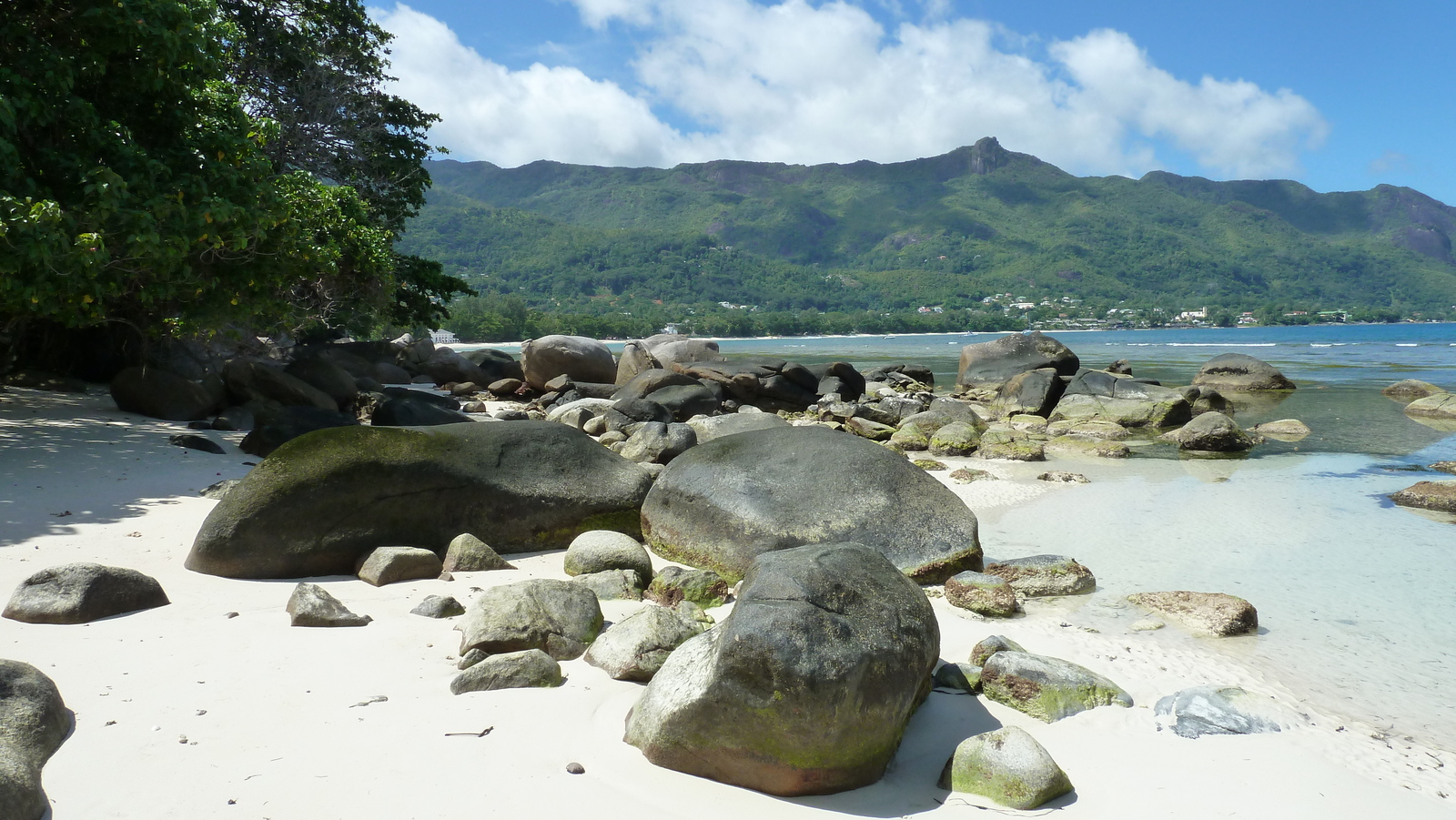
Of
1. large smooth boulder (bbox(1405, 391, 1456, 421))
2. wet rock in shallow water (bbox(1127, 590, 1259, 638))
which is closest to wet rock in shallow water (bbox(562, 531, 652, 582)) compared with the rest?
wet rock in shallow water (bbox(1127, 590, 1259, 638))

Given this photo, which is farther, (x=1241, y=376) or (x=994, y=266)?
(x=994, y=266)

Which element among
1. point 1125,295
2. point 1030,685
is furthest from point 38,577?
point 1125,295

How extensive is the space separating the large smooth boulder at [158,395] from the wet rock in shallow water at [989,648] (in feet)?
39.0

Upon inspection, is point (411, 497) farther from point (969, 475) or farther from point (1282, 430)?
point (1282, 430)

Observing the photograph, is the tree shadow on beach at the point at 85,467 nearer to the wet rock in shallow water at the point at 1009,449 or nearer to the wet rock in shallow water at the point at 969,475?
the wet rock in shallow water at the point at 969,475

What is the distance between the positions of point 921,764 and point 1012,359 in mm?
24520

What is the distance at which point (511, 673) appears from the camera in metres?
4.31

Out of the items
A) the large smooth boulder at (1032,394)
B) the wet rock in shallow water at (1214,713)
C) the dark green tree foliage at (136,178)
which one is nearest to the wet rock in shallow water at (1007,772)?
the wet rock in shallow water at (1214,713)

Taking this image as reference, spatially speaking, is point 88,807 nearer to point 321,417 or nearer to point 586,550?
point 586,550

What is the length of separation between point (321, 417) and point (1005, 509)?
28.2 feet

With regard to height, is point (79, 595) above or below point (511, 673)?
above

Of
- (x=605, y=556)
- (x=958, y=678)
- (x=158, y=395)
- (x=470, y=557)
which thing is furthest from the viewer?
(x=158, y=395)

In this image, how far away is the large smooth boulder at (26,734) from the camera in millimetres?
2852

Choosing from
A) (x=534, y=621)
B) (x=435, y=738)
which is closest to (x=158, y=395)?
(x=534, y=621)
